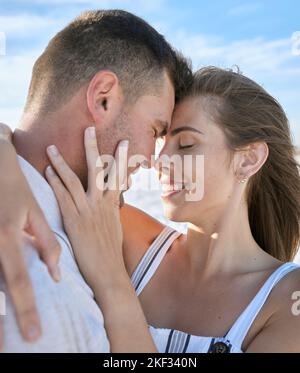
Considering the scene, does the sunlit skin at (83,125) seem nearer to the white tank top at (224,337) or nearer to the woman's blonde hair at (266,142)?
the woman's blonde hair at (266,142)

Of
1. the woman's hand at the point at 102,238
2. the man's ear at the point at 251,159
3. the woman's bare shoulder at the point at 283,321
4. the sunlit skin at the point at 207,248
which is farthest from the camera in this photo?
the man's ear at the point at 251,159

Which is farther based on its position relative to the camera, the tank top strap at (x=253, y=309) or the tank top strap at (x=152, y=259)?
the tank top strap at (x=152, y=259)

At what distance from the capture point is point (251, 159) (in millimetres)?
3166

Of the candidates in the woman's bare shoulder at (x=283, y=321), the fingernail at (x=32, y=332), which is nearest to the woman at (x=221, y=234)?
the woman's bare shoulder at (x=283, y=321)

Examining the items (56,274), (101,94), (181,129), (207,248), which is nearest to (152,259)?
(207,248)

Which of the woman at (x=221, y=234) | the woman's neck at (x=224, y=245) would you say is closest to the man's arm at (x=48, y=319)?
the woman at (x=221, y=234)

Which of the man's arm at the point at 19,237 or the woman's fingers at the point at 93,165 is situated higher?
the woman's fingers at the point at 93,165

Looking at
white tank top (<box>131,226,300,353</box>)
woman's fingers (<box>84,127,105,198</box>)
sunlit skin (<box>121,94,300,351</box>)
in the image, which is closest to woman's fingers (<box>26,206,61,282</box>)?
woman's fingers (<box>84,127,105,198</box>)

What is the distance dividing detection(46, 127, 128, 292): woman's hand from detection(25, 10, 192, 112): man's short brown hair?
23 centimetres

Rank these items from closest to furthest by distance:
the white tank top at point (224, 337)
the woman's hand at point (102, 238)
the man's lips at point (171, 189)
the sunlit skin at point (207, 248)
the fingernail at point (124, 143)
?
the woman's hand at point (102, 238) → the fingernail at point (124, 143) → the white tank top at point (224, 337) → the sunlit skin at point (207, 248) → the man's lips at point (171, 189)

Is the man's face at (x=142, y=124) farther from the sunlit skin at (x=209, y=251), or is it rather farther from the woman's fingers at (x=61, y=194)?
the woman's fingers at (x=61, y=194)

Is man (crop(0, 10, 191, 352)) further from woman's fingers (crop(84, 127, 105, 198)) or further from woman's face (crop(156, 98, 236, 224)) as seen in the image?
woman's face (crop(156, 98, 236, 224))

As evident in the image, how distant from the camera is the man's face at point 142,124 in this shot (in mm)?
2352

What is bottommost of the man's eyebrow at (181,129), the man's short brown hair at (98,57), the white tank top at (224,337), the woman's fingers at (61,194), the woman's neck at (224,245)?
the white tank top at (224,337)
